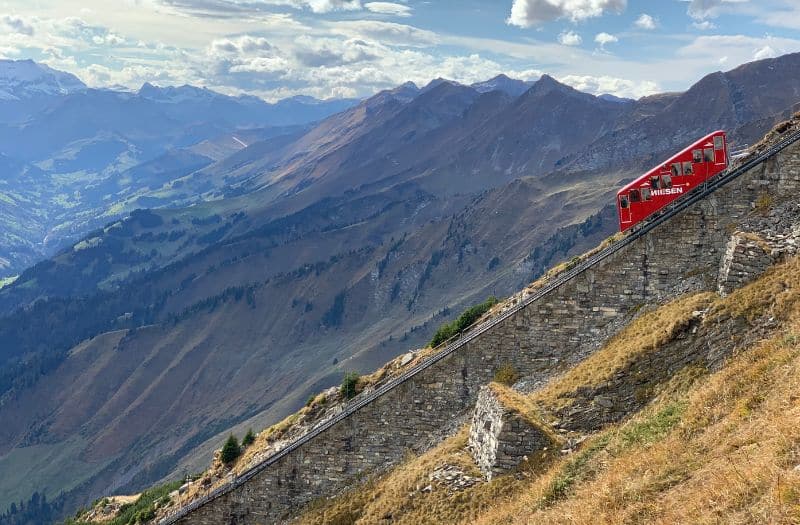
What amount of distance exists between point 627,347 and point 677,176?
14.8m

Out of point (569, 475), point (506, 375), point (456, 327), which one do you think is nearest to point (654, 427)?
point (569, 475)

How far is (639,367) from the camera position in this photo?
27766 millimetres

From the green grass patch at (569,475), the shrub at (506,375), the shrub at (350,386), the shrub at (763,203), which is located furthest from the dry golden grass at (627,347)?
the shrub at (350,386)

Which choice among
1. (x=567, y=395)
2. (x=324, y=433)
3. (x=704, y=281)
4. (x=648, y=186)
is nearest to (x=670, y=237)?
(x=704, y=281)

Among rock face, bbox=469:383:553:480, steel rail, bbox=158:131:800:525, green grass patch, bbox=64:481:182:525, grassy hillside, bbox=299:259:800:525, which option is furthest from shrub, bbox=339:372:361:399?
green grass patch, bbox=64:481:182:525

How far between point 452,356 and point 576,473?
53.6ft

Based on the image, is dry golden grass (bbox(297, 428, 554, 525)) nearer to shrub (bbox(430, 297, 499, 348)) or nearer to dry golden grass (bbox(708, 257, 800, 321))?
dry golden grass (bbox(708, 257, 800, 321))

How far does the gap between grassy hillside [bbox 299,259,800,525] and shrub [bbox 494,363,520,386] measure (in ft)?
13.6

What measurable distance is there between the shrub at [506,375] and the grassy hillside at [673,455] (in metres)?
4.14

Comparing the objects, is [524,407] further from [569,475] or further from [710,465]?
[710,465]

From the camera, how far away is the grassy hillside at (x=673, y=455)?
44.8 feet

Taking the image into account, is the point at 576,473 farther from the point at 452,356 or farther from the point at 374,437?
the point at 374,437

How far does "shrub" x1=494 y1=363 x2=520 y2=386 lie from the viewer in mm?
35516

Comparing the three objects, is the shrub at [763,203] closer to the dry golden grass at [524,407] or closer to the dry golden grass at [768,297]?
the dry golden grass at [768,297]
